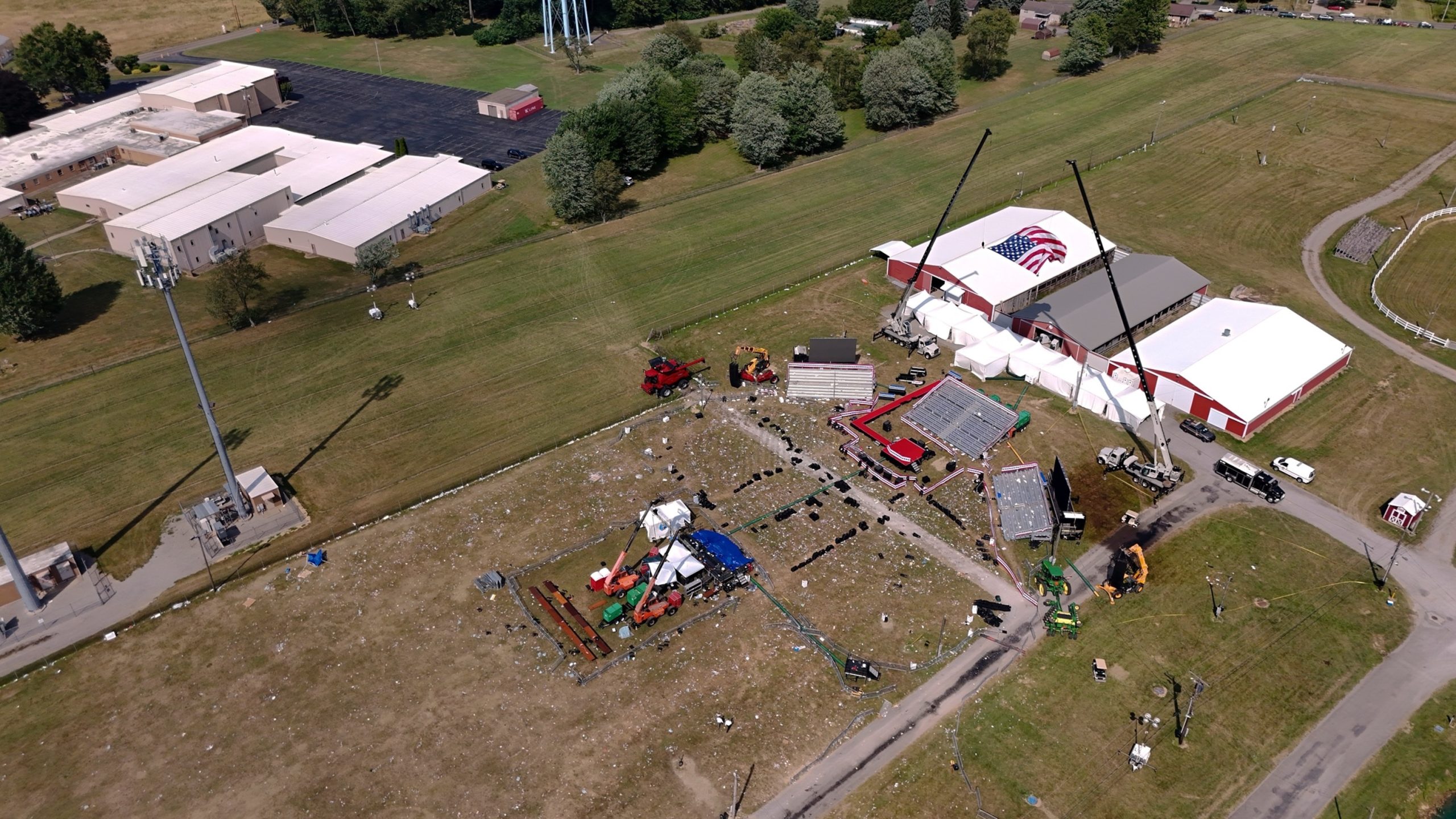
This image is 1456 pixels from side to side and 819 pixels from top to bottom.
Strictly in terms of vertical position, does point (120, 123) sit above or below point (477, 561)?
above

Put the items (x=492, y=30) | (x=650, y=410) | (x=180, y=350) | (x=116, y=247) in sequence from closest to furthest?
1. (x=650, y=410)
2. (x=180, y=350)
3. (x=116, y=247)
4. (x=492, y=30)

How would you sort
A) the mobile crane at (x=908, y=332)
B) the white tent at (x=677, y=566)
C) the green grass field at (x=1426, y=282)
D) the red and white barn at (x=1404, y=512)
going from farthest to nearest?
the green grass field at (x=1426, y=282), the mobile crane at (x=908, y=332), the red and white barn at (x=1404, y=512), the white tent at (x=677, y=566)

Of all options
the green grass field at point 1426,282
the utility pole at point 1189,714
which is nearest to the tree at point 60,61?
the utility pole at point 1189,714

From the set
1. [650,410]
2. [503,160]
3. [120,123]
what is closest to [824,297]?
[650,410]

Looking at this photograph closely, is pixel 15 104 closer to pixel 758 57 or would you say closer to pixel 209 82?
pixel 209 82

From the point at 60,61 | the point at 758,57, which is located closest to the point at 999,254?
the point at 758,57

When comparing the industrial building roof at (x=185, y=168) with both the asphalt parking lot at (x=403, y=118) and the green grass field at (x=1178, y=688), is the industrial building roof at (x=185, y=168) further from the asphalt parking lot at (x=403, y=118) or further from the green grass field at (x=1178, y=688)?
the green grass field at (x=1178, y=688)

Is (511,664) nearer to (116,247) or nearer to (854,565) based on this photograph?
(854,565)
